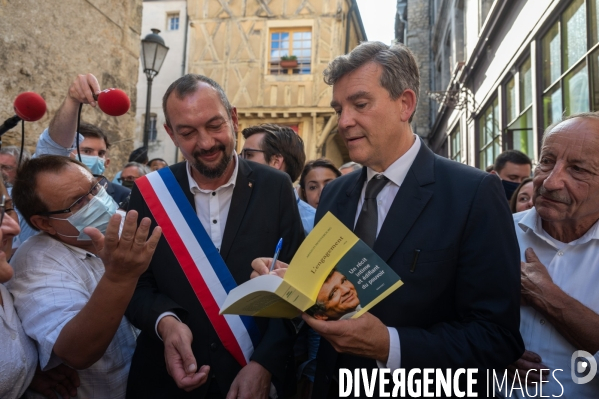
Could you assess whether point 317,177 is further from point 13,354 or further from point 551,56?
point 551,56

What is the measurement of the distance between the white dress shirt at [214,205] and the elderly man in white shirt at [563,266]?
137 centimetres

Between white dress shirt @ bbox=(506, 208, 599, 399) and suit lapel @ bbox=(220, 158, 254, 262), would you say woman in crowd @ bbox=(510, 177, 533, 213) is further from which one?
suit lapel @ bbox=(220, 158, 254, 262)

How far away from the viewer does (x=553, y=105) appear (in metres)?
6.48

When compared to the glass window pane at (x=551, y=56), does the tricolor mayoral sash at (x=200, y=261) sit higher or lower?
lower

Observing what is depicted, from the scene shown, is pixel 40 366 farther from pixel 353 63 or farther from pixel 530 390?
pixel 530 390

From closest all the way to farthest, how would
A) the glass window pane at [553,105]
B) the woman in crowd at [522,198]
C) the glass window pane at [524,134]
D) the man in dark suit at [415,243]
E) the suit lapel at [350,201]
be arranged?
1. the man in dark suit at [415,243]
2. the suit lapel at [350,201]
3. the woman in crowd at [522,198]
4. the glass window pane at [553,105]
5. the glass window pane at [524,134]

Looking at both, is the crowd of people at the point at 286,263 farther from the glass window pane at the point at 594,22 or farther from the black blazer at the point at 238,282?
the glass window pane at the point at 594,22

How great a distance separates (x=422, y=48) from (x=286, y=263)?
23.0 meters

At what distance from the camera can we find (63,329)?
5.96 ft

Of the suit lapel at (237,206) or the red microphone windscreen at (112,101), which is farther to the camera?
the red microphone windscreen at (112,101)

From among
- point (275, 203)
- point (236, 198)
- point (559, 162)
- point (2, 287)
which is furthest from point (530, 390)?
point (2, 287)

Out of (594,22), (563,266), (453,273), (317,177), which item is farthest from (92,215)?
(594,22)

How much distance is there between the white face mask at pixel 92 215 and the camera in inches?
86.0

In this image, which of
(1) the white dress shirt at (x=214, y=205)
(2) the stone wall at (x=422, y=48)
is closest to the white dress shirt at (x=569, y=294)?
(1) the white dress shirt at (x=214, y=205)
